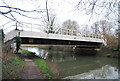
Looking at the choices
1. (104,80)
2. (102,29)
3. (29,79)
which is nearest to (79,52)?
(102,29)

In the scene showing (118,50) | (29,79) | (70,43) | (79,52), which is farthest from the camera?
(79,52)

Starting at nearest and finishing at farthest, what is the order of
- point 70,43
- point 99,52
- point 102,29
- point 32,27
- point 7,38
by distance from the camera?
point 7,38
point 32,27
point 70,43
point 99,52
point 102,29

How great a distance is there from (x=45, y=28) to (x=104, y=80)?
1177 centimetres

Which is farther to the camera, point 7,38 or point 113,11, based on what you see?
point 7,38

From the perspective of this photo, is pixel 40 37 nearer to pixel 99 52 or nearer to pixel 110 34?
pixel 99 52

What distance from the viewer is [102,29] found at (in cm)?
3919

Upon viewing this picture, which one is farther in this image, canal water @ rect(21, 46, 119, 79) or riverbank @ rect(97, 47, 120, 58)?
riverbank @ rect(97, 47, 120, 58)

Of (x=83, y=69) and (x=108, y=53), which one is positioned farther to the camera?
(x=108, y=53)

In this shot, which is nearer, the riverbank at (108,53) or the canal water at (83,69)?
the canal water at (83,69)

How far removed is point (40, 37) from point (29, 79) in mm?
10005

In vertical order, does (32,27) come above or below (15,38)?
above

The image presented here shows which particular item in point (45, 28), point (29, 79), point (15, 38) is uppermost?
point (45, 28)

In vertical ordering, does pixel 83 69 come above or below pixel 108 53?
above

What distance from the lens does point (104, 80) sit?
10875 millimetres
